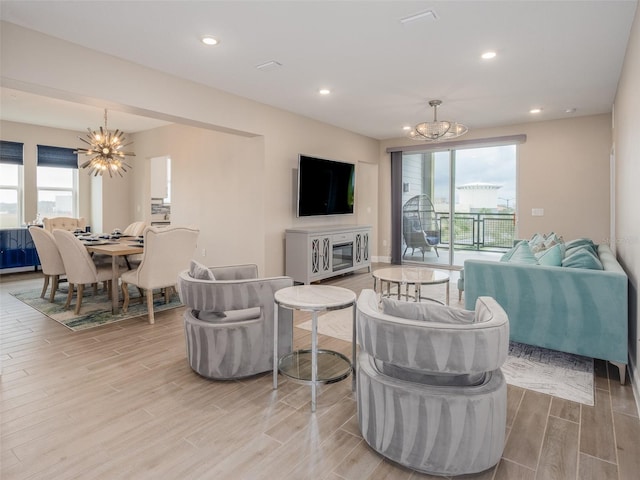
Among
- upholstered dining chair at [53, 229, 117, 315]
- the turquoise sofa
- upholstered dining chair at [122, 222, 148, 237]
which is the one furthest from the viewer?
upholstered dining chair at [122, 222, 148, 237]

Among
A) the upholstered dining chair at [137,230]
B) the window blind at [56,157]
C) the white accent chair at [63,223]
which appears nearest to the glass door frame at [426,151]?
the upholstered dining chair at [137,230]

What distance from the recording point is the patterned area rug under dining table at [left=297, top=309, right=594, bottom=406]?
8.32ft

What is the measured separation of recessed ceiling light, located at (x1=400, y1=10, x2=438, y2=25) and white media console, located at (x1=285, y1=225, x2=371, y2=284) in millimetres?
3113

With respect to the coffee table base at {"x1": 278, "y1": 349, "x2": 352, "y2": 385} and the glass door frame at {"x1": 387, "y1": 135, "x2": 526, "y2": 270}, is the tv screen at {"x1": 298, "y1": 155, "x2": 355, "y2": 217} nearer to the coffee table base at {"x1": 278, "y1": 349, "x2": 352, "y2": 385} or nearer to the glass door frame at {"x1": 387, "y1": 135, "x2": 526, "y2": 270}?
the glass door frame at {"x1": 387, "y1": 135, "x2": 526, "y2": 270}

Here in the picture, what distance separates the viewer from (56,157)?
7.34 m

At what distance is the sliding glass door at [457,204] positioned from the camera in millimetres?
6844

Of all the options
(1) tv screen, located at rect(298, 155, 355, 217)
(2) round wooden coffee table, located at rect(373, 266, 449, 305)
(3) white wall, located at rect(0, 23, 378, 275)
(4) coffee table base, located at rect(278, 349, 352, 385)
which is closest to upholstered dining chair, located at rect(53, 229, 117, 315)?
(3) white wall, located at rect(0, 23, 378, 275)

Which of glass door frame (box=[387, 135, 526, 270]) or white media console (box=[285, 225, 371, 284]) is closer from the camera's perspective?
white media console (box=[285, 225, 371, 284])

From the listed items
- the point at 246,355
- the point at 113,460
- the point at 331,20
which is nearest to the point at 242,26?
the point at 331,20

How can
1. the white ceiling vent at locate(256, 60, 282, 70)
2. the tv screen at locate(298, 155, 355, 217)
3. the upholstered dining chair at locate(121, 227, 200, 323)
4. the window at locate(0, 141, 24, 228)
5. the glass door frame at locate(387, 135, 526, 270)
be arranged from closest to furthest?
1. the white ceiling vent at locate(256, 60, 282, 70)
2. the upholstered dining chair at locate(121, 227, 200, 323)
3. the tv screen at locate(298, 155, 355, 217)
4. the glass door frame at locate(387, 135, 526, 270)
5. the window at locate(0, 141, 24, 228)

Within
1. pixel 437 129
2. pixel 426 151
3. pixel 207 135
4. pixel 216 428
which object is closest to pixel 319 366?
pixel 216 428

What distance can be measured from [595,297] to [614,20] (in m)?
2.10

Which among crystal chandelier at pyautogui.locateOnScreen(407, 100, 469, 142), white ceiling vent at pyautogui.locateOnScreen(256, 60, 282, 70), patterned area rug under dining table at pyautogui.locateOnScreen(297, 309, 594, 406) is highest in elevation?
white ceiling vent at pyautogui.locateOnScreen(256, 60, 282, 70)

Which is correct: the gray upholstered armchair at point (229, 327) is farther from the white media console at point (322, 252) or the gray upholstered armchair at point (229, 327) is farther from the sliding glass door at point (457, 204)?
the sliding glass door at point (457, 204)
